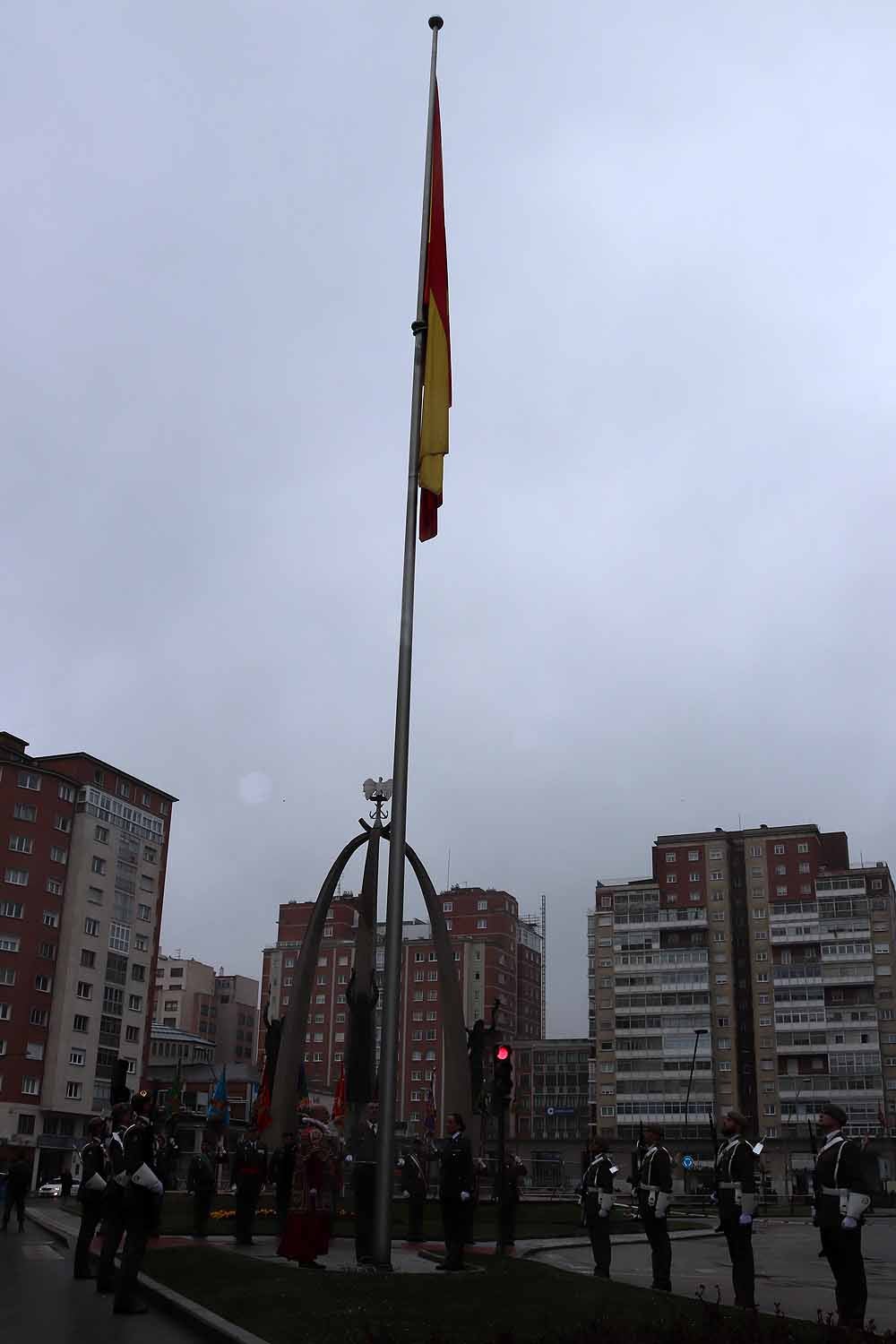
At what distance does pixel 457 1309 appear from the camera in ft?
35.9

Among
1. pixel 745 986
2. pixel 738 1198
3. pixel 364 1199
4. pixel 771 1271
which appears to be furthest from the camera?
pixel 745 986

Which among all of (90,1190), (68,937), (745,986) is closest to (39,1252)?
(90,1190)

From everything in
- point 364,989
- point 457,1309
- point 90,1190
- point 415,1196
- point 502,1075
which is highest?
point 364,989

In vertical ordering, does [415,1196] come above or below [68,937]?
below

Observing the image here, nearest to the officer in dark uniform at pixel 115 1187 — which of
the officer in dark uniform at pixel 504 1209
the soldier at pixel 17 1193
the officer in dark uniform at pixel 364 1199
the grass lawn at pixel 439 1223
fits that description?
the officer in dark uniform at pixel 364 1199

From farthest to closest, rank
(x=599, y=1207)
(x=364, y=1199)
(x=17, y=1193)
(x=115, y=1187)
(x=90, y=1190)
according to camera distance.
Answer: (x=17, y=1193) < (x=364, y=1199) < (x=599, y=1207) < (x=90, y=1190) < (x=115, y=1187)

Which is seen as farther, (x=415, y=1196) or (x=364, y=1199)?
(x=415, y=1196)

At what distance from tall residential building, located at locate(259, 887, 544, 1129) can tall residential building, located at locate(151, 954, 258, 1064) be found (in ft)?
54.0

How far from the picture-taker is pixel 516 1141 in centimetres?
11444

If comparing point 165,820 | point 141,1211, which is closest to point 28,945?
point 165,820

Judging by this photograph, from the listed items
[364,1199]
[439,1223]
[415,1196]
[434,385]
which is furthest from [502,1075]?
[439,1223]

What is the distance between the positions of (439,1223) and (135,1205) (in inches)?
668

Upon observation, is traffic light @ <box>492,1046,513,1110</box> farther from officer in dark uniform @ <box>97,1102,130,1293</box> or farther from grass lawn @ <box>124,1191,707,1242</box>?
officer in dark uniform @ <box>97,1102,130,1293</box>

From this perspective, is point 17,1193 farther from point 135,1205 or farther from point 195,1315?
point 195,1315
